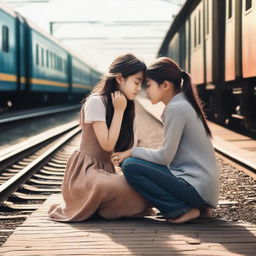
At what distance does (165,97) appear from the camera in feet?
12.2

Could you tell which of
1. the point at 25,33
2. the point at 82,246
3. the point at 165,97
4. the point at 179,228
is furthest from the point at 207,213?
the point at 25,33

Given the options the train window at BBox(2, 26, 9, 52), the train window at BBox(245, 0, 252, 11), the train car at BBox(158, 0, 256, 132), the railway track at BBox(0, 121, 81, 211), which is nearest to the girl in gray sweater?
the railway track at BBox(0, 121, 81, 211)

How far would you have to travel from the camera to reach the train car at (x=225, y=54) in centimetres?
877

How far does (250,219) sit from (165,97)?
1.10m

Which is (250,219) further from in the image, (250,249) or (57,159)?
(57,159)

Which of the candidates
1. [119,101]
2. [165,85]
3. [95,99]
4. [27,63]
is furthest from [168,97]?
[27,63]

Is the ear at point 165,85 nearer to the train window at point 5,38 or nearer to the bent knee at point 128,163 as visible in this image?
the bent knee at point 128,163

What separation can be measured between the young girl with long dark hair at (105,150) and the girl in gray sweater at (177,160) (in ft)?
0.38

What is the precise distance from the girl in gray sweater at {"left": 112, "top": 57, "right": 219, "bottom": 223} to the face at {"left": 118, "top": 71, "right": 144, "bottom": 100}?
70 millimetres

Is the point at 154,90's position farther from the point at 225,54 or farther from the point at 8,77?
the point at 8,77

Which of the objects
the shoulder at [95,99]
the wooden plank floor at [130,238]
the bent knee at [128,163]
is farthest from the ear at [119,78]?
the wooden plank floor at [130,238]

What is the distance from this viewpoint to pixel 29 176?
5977 millimetres

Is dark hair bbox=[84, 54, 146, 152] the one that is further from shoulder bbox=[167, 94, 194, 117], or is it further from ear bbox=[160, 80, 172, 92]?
shoulder bbox=[167, 94, 194, 117]

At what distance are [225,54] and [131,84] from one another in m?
7.89
